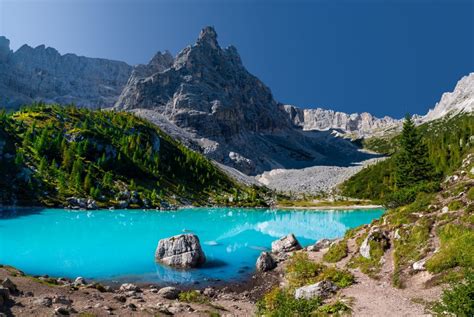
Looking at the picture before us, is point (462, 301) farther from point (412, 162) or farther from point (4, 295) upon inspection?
point (412, 162)

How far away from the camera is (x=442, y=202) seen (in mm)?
29438

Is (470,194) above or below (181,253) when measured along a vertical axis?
above

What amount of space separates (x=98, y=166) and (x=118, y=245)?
277ft

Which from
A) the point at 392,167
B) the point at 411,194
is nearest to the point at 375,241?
the point at 411,194

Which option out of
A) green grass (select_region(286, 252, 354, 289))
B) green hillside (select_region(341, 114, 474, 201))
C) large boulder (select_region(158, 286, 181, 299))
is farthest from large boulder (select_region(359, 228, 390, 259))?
green hillside (select_region(341, 114, 474, 201))

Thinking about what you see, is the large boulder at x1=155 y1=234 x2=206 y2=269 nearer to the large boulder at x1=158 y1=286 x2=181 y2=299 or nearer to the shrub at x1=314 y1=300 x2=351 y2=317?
the large boulder at x1=158 y1=286 x2=181 y2=299

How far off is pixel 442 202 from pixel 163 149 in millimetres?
149237

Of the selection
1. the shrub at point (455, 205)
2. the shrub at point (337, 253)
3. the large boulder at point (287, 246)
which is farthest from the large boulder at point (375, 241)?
the large boulder at point (287, 246)

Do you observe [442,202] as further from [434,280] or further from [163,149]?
[163,149]

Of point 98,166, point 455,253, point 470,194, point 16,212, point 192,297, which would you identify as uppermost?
point 98,166

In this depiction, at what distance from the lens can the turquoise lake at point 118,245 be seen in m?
32.4

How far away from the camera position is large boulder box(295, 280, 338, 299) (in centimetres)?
2156

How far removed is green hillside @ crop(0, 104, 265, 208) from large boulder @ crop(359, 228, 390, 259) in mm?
83907

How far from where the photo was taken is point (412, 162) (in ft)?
229
